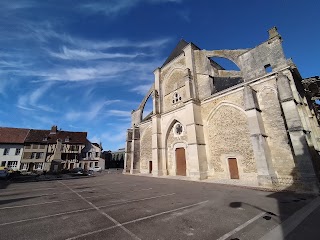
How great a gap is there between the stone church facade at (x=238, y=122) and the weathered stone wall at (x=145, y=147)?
0.82 feet

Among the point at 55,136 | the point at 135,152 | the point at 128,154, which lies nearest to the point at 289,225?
the point at 135,152

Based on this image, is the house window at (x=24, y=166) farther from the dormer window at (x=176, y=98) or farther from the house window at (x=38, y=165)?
the dormer window at (x=176, y=98)

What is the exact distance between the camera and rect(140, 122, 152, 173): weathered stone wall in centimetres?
2116

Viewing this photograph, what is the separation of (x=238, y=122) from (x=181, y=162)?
7.19 m

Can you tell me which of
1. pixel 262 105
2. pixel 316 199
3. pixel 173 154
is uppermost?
pixel 262 105

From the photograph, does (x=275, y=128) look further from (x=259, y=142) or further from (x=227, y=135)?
(x=227, y=135)

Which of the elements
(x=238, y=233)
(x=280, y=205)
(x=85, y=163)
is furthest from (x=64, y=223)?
(x=85, y=163)

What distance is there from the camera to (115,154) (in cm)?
4816

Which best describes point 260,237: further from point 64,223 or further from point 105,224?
point 64,223

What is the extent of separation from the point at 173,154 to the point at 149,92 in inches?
398

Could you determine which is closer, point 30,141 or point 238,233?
point 238,233

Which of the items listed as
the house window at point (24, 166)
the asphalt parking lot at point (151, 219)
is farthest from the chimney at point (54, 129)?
the asphalt parking lot at point (151, 219)

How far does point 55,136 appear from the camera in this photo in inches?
1384

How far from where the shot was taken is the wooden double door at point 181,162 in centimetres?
1601
